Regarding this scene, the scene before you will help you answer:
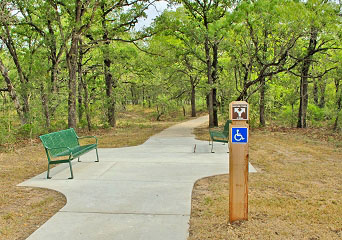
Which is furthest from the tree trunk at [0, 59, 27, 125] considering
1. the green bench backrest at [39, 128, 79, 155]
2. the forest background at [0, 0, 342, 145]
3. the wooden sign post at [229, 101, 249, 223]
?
the wooden sign post at [229, 101, 249, 223]

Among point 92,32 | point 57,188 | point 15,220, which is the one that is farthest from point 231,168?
point 92,32

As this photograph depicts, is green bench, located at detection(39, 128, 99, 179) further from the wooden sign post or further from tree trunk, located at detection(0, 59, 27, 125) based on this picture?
tree trunk, located at detection(0, 59, 27, 125)

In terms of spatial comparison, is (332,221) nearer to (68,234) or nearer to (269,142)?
(68,234)

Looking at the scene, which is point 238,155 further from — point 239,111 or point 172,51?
point 172,51

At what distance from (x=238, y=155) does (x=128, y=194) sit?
84.2 inches

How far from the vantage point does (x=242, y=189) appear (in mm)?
3270

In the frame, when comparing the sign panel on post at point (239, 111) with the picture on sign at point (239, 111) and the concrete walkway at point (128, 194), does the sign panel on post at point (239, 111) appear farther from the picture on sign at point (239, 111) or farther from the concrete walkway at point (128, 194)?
the concrete walkway at point (128, 194)

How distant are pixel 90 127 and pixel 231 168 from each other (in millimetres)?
13348

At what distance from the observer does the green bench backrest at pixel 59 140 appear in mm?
5711

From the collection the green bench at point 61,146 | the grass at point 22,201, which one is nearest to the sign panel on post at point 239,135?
the grass at point 22,201

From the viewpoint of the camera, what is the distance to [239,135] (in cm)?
323

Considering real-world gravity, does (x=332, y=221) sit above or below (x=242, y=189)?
below

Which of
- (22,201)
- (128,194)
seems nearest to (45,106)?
(22,201)

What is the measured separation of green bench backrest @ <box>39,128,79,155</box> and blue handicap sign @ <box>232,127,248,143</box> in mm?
4065
